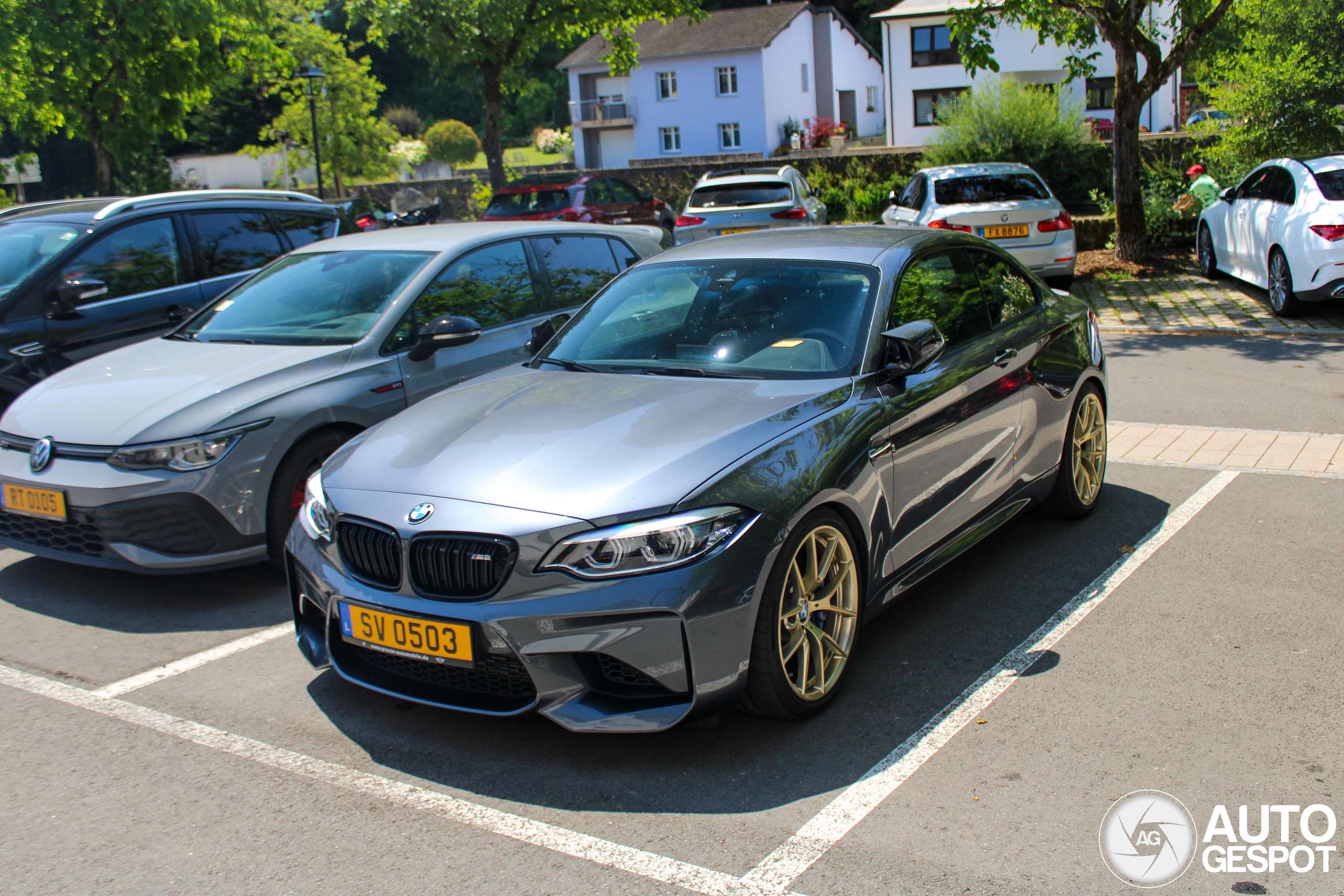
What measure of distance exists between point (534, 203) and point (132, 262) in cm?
1395

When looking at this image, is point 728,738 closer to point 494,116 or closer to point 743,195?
point 743,195

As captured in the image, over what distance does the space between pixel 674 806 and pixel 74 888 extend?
1.64m

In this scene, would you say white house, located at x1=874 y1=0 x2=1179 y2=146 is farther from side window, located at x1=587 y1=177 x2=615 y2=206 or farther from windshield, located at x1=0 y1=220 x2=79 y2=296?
windshield, located at x1=0 y1=220 x2=79 y2=296

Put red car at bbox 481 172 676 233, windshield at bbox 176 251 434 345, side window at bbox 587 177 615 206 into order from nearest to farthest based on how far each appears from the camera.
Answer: windshield at bbox 176 251 434 345, red car at bbox 481 172 676 233, side window at bbox 587 177 615 206

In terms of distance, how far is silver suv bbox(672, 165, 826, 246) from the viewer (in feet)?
51.9

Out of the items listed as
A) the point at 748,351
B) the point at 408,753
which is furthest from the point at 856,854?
the point at 748,351

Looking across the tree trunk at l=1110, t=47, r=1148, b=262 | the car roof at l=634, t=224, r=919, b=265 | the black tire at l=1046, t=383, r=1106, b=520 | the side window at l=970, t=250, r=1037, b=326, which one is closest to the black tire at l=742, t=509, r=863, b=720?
the car roof at l=634, t=224, r=919, b=265

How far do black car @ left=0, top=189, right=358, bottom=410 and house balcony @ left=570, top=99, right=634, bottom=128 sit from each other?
5895 centimetres

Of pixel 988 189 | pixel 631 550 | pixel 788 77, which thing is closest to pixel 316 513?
pixel 631 550

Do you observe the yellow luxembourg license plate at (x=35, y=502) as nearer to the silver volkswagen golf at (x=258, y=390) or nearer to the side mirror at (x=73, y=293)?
the silver volkswagen golf at (x=258, y=390)

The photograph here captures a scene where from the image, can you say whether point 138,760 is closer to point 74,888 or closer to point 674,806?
point 74,888

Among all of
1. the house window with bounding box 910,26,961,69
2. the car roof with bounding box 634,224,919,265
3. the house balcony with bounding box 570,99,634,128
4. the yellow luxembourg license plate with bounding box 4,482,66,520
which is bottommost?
the yellow luxembourg license plate with bounding box 4,482,66,520

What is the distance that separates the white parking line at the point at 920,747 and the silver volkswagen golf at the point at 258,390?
2.53 m

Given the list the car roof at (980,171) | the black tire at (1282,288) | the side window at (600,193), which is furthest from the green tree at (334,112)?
the black tire at (1282,288)
